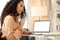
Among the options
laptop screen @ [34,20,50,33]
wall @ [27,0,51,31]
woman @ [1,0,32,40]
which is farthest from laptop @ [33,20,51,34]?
woman @ [1,0,32,40]

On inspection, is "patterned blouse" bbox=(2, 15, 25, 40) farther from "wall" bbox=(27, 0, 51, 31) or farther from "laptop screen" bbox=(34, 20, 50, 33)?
"wall" bbox=(27, 0, 51, 31)

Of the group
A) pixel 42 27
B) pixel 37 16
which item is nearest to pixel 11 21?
pixel 42 27

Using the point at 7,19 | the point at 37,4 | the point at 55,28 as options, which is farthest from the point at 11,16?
the point at 37,4

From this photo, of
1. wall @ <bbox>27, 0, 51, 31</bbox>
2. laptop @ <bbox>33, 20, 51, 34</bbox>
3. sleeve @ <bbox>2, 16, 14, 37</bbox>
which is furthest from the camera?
wall @ <bbox>27, 0, 51, 31</bbox>

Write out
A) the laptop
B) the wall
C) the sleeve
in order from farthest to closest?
the wall → the laptop → the sleeve

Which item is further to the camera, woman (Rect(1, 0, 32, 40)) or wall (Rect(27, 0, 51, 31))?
wall (Rect(27, 0, 51, 31))

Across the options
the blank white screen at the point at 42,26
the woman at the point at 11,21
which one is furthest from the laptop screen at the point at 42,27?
the woman at the point at 11,21

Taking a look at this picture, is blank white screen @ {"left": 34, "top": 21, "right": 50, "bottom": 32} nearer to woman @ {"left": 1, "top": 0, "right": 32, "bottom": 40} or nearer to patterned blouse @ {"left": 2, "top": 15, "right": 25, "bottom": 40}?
woman @ {"left": 1, "top": 0, "right": 32, "bottom": 40}

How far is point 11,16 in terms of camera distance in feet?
5.63

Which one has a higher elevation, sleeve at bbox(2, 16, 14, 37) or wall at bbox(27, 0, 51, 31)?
wall at bbox(27, 0, 51, 31)

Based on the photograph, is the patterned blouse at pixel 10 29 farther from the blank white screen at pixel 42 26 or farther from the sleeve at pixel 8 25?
the blank white screen at pixel 42 26

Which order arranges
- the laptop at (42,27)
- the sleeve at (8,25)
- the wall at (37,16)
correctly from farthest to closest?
the wall at (37,16) → the laptop at (42,27) → the sleeve at (8,25)

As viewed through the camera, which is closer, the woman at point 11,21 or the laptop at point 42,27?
the woman at point 11,21

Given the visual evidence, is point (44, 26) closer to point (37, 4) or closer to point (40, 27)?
point (40, 27)
